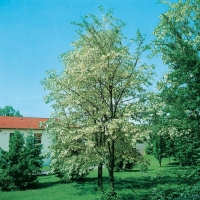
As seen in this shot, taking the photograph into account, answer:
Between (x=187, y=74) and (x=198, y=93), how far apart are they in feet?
3.08

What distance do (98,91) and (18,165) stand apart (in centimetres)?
969

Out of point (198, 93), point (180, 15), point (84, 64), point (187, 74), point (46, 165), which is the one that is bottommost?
point (46, 165)

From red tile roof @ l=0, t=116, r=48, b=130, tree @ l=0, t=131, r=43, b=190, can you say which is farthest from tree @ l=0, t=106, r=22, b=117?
tree @ l=0, t=131, r=43, b=190

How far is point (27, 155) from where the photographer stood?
1839cm

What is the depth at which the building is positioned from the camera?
31.4 m

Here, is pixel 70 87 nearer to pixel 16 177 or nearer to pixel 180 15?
pixel 180 15

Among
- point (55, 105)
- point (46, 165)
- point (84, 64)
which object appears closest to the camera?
point (84, 64)

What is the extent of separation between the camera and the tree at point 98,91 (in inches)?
458

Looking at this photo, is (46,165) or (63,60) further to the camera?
(46,165)

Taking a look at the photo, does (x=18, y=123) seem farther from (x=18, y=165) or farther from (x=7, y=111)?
(x=7, y=111)

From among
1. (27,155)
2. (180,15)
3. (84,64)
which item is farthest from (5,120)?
(180,15)

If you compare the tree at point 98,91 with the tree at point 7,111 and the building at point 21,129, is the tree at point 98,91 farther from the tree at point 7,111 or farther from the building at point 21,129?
the tree at point 7,111

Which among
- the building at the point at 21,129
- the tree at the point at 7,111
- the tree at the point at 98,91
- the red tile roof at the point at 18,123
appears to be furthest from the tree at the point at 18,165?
the tree at the point at 7,111

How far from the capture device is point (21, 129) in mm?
32844
